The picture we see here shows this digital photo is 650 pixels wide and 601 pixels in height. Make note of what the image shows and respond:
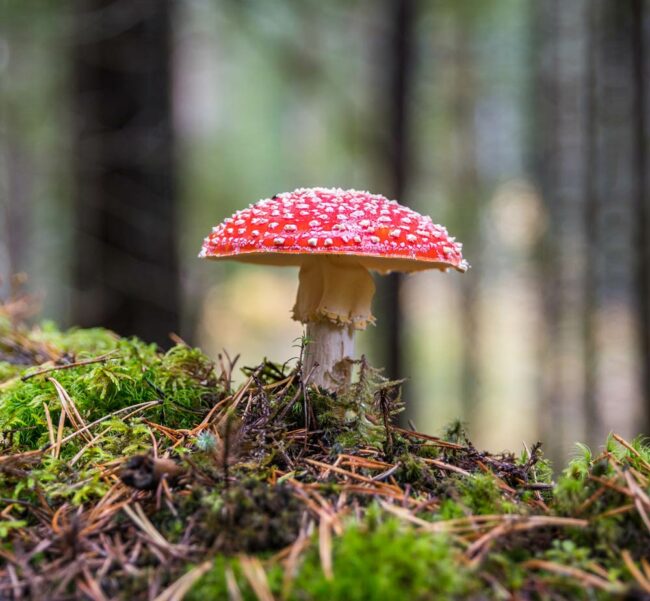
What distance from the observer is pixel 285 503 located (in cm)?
134

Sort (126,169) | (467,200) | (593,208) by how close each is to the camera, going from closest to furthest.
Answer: (126,169) < (593,208) < (467,200)

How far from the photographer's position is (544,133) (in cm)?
1009

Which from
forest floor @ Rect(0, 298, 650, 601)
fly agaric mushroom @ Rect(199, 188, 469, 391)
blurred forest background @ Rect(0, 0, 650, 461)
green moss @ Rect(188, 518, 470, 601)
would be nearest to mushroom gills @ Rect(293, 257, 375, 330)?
fly agaric mushroom @ Rect(199, 188, 469, 391)

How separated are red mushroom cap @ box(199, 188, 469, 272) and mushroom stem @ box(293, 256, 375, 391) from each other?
30 cm

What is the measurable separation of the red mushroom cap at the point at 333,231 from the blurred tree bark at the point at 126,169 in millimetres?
2858

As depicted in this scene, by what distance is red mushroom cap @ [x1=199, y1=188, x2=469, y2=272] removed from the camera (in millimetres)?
2000

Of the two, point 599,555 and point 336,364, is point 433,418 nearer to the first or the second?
point 336,364

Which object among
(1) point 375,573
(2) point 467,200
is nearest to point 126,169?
(1) point 375,573

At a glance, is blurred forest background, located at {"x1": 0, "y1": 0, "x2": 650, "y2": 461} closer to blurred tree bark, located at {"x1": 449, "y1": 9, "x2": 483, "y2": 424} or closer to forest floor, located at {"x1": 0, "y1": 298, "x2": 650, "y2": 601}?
blurred tree bark, located at {"x1": 449, "y1": 9, "x2": 483, "y2": 424}

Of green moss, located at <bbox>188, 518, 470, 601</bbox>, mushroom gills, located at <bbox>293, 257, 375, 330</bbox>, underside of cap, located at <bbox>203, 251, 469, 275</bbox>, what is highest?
underside of cap, located at <bbox>203, 251, 469, 275</bbox>

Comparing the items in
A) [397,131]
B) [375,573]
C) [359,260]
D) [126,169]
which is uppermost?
[397,131]

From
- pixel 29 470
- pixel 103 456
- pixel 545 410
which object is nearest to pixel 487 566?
pixel 103 456

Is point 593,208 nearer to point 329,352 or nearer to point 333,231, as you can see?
point 329,352

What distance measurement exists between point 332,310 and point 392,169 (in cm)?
352
